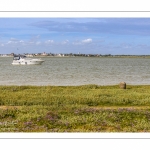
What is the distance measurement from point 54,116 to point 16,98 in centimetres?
453

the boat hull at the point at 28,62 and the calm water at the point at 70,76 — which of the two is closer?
the calm water at the point at 70,76

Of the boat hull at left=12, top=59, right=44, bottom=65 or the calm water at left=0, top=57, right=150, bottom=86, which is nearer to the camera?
the calm water at left=0, top=57, right=150, bottom=86

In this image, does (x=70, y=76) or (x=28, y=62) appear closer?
(x=70, y=76)

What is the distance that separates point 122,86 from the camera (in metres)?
17.5

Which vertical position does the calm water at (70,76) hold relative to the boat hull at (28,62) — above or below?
below

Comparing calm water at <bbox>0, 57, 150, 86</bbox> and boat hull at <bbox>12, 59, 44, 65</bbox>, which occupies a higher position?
boat hull at <bbox>12, 59, 44, 65</bbox>

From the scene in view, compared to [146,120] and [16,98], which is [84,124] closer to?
[146,120]

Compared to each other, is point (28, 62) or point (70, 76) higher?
point (28, 62)
